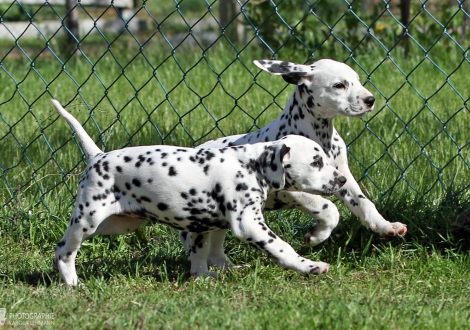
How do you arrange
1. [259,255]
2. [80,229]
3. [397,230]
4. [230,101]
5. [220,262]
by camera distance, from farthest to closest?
[230,101] < [259,255] < [220,262] < [397,230] < [80,229]

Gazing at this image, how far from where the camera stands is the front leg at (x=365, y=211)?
4336 millimetres

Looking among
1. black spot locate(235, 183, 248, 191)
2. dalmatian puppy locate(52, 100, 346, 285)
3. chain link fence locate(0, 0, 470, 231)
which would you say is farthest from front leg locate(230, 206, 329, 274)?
chain link fence locate(0, 0, 470, 231)

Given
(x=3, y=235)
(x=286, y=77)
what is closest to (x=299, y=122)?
(x=286, y=77)

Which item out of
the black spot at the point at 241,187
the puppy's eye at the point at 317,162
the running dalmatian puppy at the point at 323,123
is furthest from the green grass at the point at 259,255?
the puppy's eye at the point at 317,162

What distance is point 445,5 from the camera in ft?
31.0

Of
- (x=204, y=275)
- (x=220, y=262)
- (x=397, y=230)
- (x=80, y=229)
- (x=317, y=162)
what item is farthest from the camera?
(x=220, y=262)

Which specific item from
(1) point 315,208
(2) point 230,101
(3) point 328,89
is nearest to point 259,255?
(1) point 315,208

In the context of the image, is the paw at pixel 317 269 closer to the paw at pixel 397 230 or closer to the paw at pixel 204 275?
the paw at pixel 397 230

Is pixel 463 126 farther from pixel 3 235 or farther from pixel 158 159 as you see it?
pixel 3 235

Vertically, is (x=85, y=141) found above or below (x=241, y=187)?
above

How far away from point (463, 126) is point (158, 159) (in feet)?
10.6

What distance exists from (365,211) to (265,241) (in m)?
0.70

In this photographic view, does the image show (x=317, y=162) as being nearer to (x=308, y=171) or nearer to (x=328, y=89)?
(x=308, y=171)

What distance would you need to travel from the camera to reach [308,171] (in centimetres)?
407
